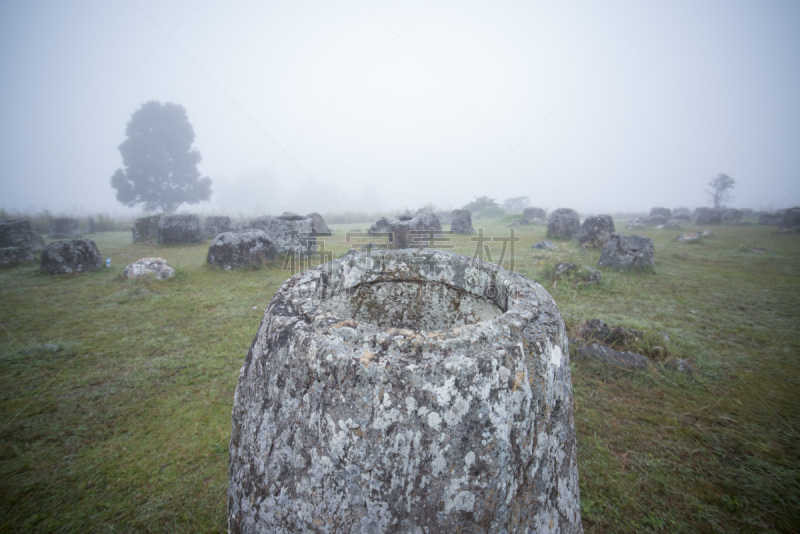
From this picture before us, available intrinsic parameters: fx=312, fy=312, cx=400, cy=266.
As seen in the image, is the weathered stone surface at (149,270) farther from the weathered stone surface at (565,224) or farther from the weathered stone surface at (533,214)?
the weathered stone surface at (533,214)

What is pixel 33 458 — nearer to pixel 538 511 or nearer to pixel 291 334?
pixel 291 334

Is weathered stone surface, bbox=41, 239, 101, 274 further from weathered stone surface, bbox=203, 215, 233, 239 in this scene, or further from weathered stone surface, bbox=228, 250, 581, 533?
weathered stone surface, bbox=228, 250, 581, 533

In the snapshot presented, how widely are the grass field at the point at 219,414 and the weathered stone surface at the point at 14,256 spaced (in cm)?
308

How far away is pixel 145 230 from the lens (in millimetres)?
12055

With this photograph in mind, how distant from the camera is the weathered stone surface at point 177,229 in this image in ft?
36.7

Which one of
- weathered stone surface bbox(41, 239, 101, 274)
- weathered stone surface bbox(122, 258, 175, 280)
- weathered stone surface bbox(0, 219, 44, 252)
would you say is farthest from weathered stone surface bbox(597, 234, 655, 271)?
weathered stone surface bbox(0, 219, 44, 252)

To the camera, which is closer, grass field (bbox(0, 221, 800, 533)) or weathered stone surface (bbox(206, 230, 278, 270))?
grass field (bbox(0, 221, 800, 533))

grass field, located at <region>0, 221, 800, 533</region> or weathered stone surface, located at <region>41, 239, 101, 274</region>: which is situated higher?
weathered stone surface, located at <region>41, 239, 101, 274</region>

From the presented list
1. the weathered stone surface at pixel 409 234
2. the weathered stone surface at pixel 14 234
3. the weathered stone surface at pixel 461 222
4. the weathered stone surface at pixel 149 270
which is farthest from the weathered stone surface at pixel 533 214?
the weathered stone surface at pixel 14 234

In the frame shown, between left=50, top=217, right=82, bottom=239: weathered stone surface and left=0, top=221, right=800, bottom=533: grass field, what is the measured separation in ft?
35.9

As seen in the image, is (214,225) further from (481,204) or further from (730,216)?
(730,216)

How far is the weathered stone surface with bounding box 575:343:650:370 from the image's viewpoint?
345cm

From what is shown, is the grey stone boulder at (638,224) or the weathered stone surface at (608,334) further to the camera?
the grey stone boulder at (638,224)

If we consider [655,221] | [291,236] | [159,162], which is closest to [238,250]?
[291,236]
